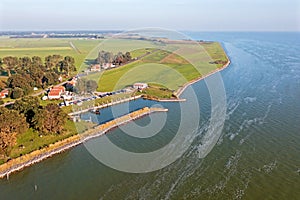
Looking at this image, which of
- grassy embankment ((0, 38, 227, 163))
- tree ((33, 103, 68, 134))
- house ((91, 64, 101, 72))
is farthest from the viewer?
house ((91, 64, 101, 72))

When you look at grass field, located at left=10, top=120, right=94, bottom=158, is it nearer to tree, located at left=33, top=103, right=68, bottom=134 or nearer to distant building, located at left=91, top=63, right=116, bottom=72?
tree, located at left=33, top=103, right=68, bottom=134

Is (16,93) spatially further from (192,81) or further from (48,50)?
(48,50)

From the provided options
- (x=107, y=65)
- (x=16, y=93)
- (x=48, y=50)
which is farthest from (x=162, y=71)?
(x=48, y=50)

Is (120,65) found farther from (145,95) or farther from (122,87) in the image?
(145,95)

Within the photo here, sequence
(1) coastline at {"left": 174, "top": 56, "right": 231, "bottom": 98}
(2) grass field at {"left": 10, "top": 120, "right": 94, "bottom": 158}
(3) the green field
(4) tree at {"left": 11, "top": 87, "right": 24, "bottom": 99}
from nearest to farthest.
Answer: (2) grass field at {"left": 10, "top": 120, "right": 94, "bottom": 158}, (4) tree at {"left": 11, "top": 87, "right": 24, "bottom": 99}, (1) coastline at {"left": 174, "top": 56, "right": 231, "bottom": 98}, (3) the green field

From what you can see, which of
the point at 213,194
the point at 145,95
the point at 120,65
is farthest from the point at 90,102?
the point at 120,65

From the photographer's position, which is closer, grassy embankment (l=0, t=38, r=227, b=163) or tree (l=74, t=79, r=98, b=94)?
grassy embankment (l=0, t=38, r=227, b=163)

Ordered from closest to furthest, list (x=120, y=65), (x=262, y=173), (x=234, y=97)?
1. (x=262, y=173)
2. (x=234, y=97)
3. (x=120, y=65)

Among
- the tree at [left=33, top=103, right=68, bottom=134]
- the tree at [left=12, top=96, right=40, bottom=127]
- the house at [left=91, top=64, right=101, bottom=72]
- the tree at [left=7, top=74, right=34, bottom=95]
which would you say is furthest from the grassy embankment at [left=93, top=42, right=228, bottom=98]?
the tree at [left=33, top=103, right=68, bottom=134]
